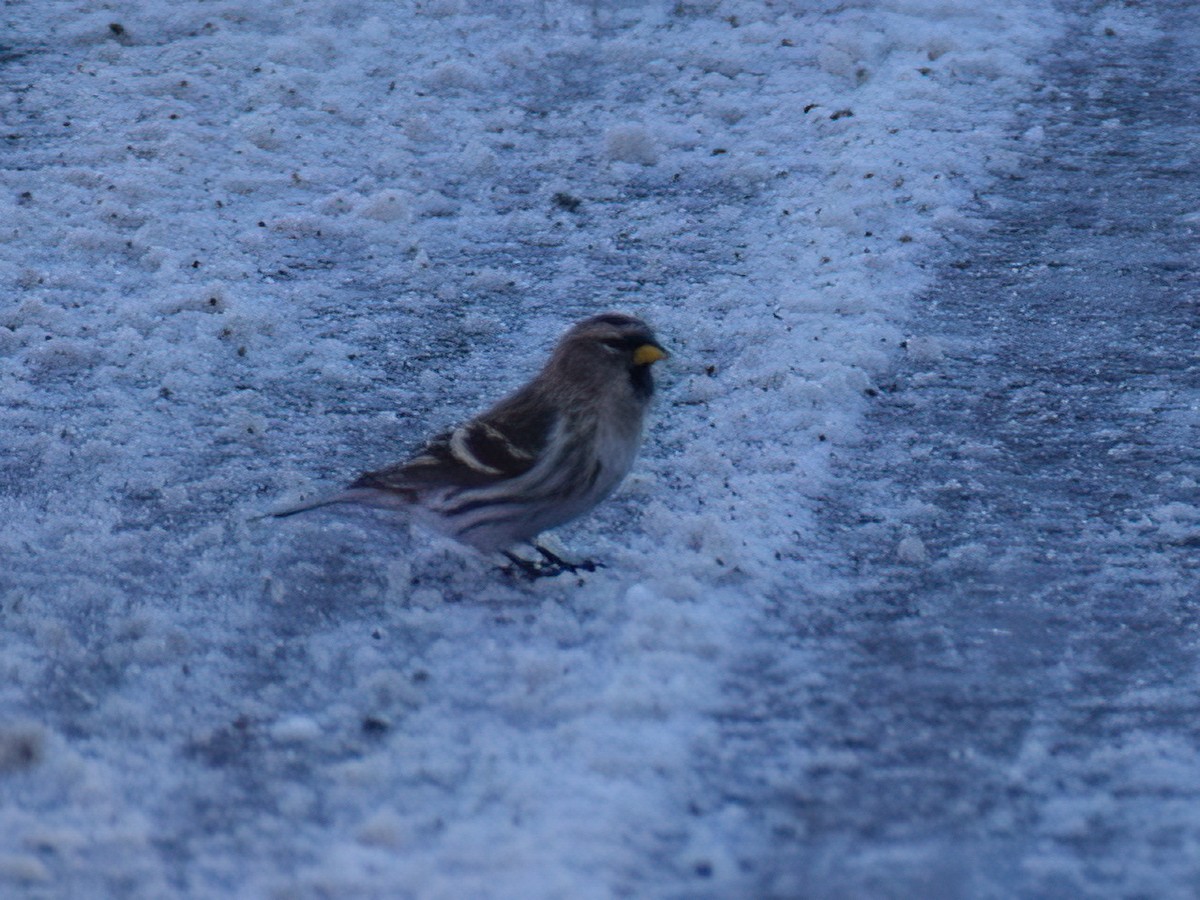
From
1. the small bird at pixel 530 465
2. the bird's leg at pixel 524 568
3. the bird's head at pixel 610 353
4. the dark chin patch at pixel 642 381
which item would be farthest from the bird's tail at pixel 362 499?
the dark chin patch at pixel 642 381

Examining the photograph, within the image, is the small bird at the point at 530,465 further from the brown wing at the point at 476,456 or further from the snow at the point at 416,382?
the snow at the point at 416,382

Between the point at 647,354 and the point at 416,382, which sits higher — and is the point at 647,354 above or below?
above

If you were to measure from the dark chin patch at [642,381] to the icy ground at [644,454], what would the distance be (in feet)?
0.93

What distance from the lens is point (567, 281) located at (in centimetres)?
420

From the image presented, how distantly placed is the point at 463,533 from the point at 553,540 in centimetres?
27

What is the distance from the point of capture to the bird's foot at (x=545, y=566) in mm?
3098

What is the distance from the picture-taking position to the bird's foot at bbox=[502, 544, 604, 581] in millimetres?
3098

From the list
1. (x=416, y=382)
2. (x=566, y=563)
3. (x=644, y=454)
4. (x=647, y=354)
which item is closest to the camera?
(x=566, y=563)

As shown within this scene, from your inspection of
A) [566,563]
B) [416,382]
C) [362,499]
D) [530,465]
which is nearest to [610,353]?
[530,465]

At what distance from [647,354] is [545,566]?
58cm

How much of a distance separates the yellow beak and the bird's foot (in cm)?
51

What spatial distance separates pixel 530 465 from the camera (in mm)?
3041

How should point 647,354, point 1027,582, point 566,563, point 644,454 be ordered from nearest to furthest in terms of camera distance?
point 1027,582, point 566,563, point 647,354, point 644,454

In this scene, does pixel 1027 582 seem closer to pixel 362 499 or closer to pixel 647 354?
pixel 647 354
